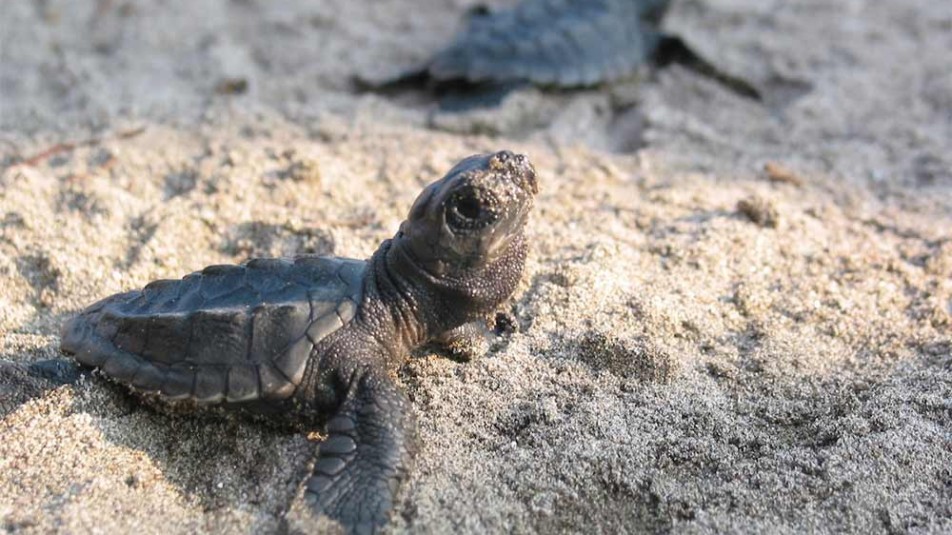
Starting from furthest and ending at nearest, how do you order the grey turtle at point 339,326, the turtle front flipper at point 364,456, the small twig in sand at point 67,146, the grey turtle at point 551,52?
the grey turtle at point 551,52, the small twig in sand at point 67,146, the grey turtle at point 339,326, the turtle front flipper at point 364,456

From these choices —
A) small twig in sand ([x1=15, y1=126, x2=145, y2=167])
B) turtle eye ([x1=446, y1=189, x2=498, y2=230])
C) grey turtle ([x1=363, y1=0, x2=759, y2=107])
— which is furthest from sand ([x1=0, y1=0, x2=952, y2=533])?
turtle eye ([x1=446, y1=189, x2=498, y2=230])

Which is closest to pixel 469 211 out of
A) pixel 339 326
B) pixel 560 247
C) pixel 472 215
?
pixel 472 215

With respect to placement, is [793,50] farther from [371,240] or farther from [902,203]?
[371,240]

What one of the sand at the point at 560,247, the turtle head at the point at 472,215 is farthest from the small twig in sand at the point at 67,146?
the turtle head at the point at 472,215

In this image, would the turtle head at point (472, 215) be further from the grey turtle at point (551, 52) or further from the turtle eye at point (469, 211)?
the grey turtle at point (551, 52)

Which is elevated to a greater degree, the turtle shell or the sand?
the turtle shell

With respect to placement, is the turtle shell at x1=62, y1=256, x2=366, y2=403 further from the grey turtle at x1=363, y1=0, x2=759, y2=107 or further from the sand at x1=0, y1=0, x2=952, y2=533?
the grey turtle at x1=363, y1=0, x2=759, y2=107

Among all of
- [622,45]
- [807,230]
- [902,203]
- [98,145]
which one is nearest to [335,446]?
[807,230]
